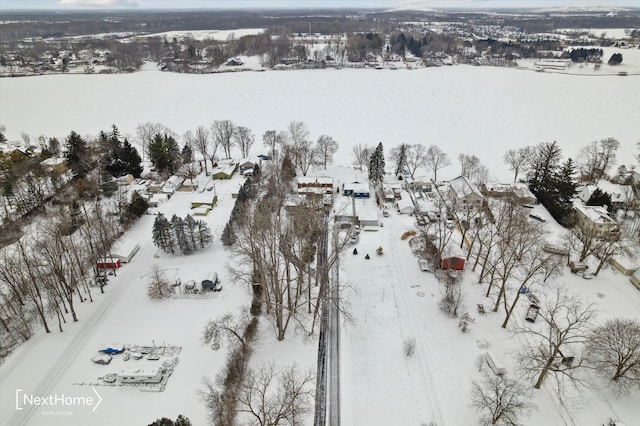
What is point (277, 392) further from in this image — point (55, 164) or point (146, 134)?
point (146, 134)

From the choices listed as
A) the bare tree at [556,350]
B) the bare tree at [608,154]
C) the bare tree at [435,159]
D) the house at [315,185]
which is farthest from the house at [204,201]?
the bare tree at [608,154]

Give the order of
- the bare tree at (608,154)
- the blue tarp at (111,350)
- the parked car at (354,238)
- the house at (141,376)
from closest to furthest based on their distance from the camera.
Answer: the house at (141,376)
the blue tarp at (111,350)
the parked car at (354,238)
the bare tree at (608,154)

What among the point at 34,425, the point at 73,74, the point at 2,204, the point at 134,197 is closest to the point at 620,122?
the point at 134,197

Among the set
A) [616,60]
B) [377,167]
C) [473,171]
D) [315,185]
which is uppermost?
[616,60]

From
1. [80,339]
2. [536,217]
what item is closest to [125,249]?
[80,339]

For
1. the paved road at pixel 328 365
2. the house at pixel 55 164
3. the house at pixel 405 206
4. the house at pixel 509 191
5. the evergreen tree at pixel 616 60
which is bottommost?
the paved road at pixel 328 365

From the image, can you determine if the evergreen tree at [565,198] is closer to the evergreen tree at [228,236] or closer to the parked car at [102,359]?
the evergreen tree at [228,236]

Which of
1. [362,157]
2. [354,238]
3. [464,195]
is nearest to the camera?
[354,238]
